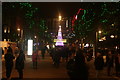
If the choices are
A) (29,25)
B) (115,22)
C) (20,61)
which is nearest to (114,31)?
(115,22)

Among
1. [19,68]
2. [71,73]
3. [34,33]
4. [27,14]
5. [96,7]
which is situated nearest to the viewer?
[71,73]

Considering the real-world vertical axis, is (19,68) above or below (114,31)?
below

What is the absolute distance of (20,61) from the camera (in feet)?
53.5

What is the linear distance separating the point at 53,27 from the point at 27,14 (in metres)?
80.3

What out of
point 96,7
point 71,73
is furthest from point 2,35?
point 71,73

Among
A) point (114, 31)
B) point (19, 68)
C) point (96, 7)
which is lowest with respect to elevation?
point (19, 68)

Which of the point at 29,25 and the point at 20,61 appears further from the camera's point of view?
the point at 29,25

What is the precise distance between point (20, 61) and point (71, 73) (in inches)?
292

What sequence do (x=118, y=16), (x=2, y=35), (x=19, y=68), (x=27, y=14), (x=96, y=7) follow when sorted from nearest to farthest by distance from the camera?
(x=19, y=68)
(x=118, y=16)
(x=96, y=7)
(x=27, y=14)
(x=2, y=35)

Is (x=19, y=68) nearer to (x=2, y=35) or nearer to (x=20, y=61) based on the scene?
(x=20, y=61)

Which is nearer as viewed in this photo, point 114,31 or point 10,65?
point 10,65

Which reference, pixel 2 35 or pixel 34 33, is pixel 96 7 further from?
pixel 34 33

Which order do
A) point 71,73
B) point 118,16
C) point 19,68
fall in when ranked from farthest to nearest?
point 118,16 → point 19,68 → point 71,73

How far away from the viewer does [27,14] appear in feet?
169
